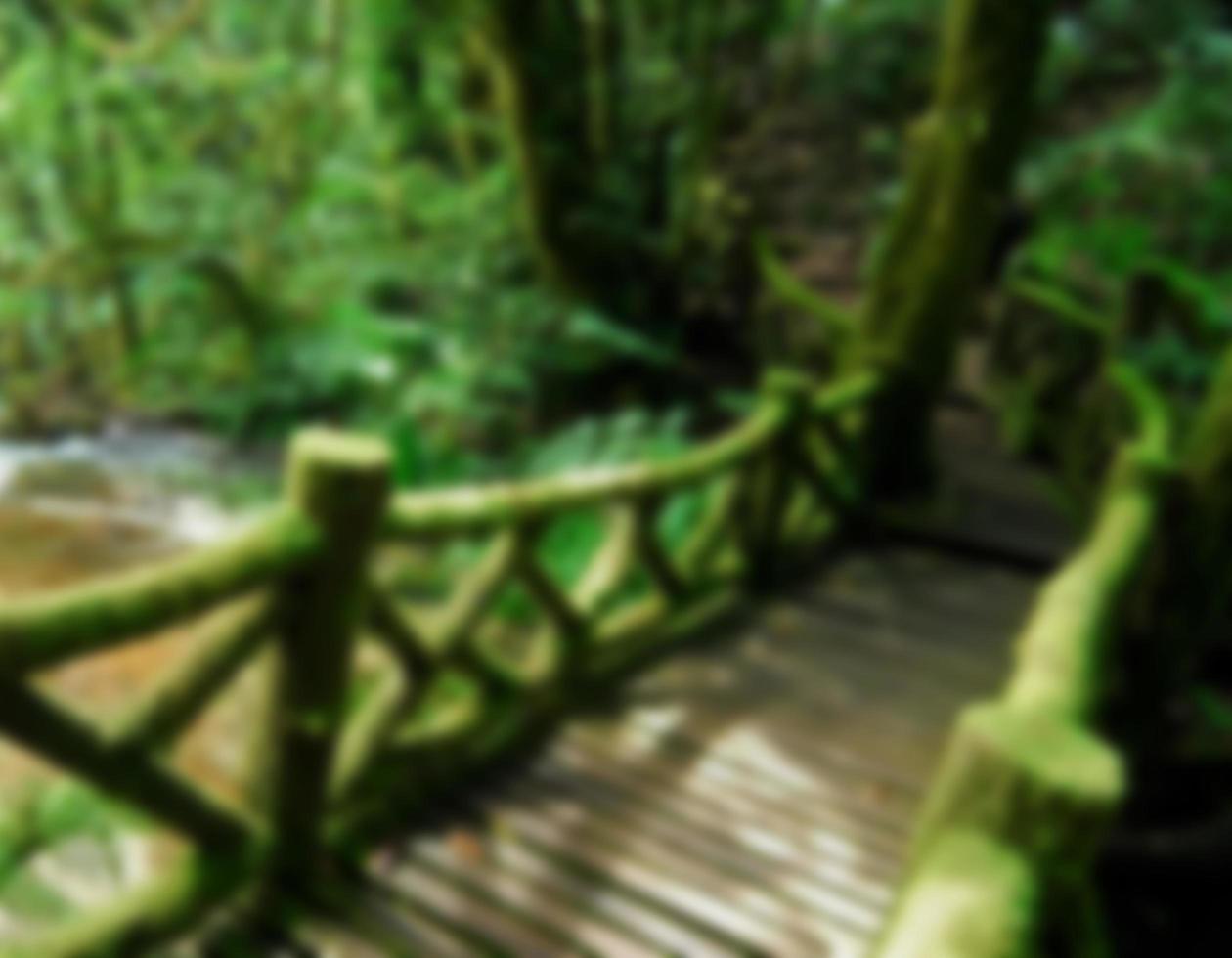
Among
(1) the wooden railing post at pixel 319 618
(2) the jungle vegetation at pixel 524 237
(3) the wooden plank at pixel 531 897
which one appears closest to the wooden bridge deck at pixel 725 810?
(3) the wooden plank at pixel 531 897

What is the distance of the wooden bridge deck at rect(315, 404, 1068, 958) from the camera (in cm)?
341

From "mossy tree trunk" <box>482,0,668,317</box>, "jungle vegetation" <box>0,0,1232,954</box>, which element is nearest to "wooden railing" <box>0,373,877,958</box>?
"jungle vegetation" <box>0,0,1232,954</box>

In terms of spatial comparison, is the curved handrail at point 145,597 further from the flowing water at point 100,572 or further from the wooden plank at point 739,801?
the wooden plank at point 739,801

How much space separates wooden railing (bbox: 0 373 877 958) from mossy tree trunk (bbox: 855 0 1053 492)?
3.17 meters

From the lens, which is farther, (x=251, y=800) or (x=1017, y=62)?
(x=1017, y=62)

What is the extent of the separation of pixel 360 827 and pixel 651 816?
3.82 feet

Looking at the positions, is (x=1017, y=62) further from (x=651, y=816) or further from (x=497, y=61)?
(x=651, y=816)

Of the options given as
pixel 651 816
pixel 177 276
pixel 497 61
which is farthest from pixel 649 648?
pixel 177 276

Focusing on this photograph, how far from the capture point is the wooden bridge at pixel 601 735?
6.78 feet

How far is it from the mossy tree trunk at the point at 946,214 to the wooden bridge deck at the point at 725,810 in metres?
2.15

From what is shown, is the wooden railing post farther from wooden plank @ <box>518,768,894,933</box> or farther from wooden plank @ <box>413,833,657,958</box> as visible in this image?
wooden plank @ <box>518,768,894,933</box>

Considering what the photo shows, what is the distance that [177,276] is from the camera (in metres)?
10.3

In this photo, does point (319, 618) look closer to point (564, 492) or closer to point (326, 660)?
point (326, 660)

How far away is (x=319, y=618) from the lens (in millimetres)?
2871
